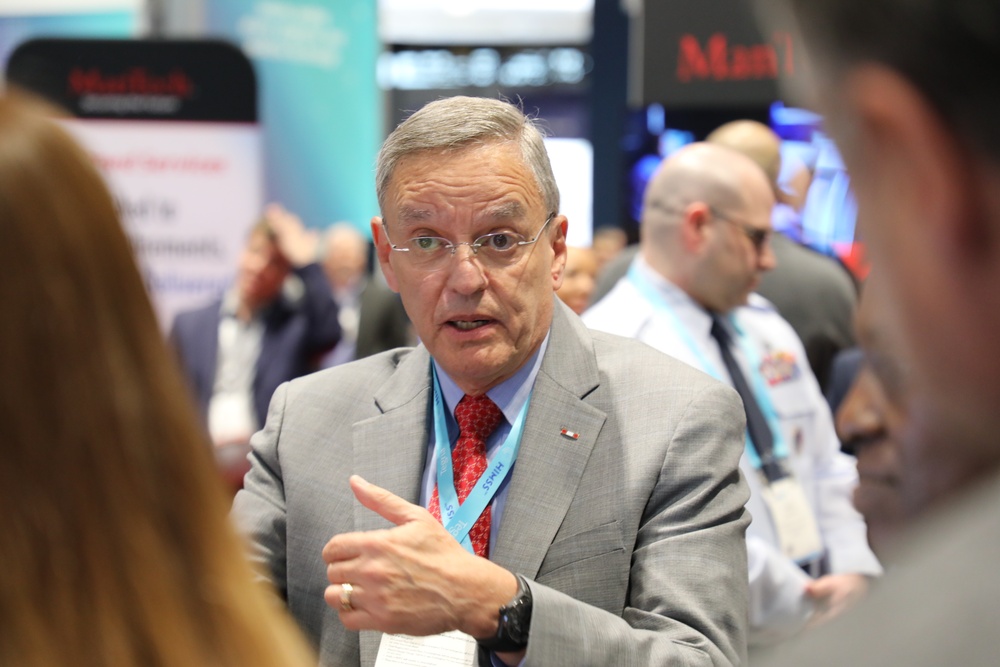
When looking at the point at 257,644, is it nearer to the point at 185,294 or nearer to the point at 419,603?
the point at 419,603

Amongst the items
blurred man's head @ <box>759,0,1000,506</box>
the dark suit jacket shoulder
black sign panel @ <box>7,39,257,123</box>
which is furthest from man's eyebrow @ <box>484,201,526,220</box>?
the dark suit jacket shoulder

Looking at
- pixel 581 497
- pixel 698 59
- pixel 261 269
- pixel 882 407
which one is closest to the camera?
pixel 882 407

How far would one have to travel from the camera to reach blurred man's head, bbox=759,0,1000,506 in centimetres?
50

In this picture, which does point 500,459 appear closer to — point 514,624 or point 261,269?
point 514,624

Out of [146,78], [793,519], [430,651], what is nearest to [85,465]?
[430,651]

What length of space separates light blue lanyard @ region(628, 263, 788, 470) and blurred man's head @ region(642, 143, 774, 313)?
0.33 ft

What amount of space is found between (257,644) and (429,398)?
1302mm

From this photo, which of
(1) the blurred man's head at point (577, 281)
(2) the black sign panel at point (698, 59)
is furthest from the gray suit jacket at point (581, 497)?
(2) the black sign panel at point (698, 59)

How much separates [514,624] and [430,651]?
26 cm

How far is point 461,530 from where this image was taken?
6.47ft

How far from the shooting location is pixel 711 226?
3.43 m

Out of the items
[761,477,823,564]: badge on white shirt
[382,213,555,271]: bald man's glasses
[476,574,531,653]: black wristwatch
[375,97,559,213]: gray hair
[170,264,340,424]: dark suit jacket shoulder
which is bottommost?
[170,264,340,424]: dark suit jacket shoulder

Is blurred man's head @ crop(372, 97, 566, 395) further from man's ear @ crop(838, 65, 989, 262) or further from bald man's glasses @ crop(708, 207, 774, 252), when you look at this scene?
man's ear @ crop(838, 65, 989, 262)

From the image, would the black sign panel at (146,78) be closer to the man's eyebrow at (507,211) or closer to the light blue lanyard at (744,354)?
the light blue lanyard at (744,354)
